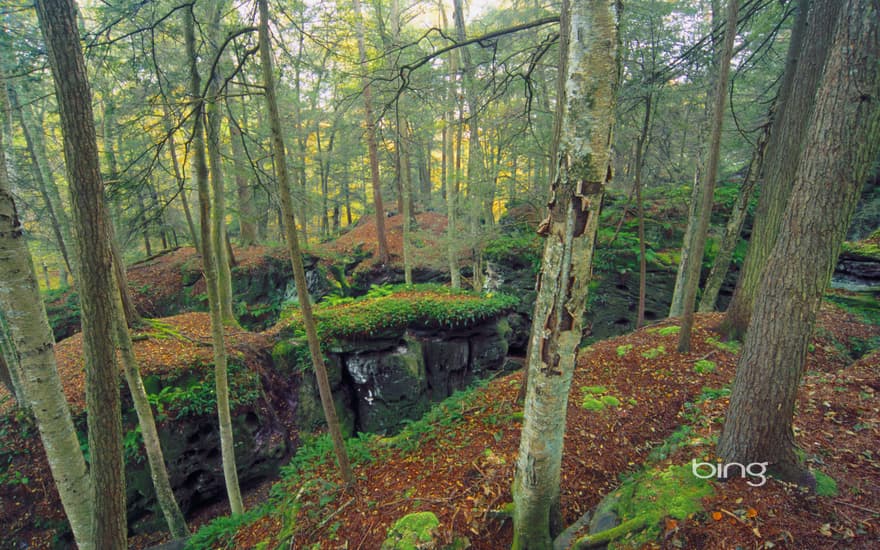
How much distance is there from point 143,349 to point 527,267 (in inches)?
366

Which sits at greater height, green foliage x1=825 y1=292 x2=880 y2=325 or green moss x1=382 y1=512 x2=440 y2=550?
green foliage x1=825 y1=292 x2=880 y2=325

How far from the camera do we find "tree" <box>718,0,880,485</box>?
1.91m

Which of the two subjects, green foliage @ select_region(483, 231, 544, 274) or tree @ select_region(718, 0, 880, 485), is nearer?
tree @ select_region(718, 0, 880, 485)

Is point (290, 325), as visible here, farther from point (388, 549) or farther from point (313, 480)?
point (388, 549)

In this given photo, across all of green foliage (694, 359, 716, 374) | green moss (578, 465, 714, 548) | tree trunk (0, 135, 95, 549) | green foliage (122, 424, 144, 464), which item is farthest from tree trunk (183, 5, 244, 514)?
green foliage (694, 359, 716, 374)

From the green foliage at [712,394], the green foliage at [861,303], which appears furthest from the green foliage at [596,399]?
the green foliage at [861,303]

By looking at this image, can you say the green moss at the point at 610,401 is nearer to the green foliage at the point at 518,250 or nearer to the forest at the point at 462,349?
the forest at the point at 462,349

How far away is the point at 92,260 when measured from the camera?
224 centimetres

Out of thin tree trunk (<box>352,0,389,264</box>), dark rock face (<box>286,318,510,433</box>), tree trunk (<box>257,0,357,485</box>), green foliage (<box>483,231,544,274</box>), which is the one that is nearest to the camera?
tree trunk (<box>257,0,357,485</box>)

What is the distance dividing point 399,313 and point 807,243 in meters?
6.29

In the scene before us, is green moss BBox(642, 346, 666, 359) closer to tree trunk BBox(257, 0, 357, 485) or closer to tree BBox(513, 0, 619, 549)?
tree BBox(513, 0, 619, 549)

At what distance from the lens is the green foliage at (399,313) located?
7.01 meters

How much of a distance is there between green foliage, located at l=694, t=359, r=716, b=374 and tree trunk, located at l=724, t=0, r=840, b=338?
102 centimetres

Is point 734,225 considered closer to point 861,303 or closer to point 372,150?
point 861,303
